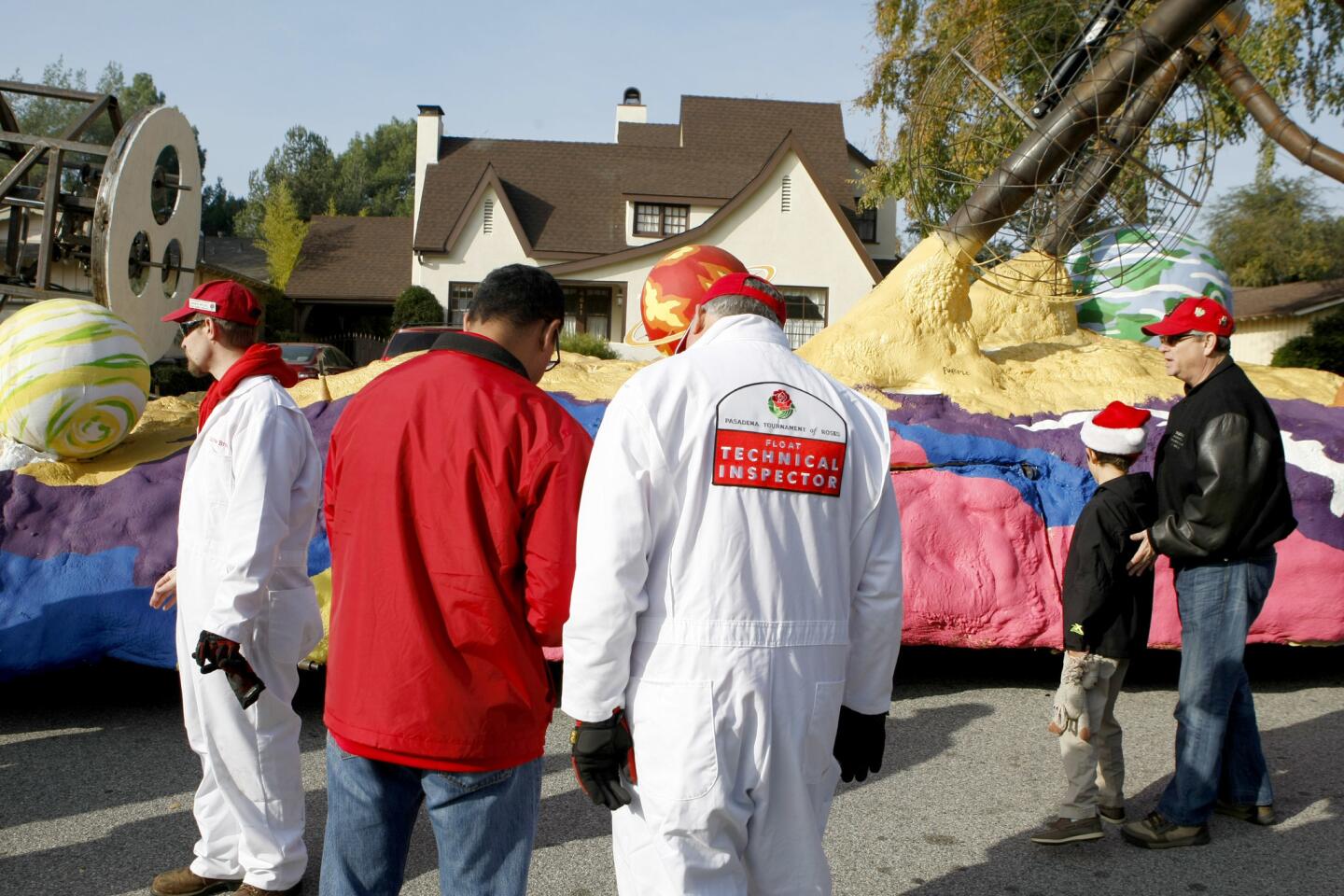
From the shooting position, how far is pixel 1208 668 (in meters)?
3.91

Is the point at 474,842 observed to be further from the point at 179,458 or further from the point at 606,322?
the point at 606,322

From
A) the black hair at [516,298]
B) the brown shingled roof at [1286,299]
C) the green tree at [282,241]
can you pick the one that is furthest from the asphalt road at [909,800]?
the green tree at [282,241]

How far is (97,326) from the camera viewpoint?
5.41 meters

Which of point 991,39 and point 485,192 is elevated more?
point 485,192

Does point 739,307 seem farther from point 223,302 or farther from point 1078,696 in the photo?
point 1078,696

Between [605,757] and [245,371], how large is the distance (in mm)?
1870

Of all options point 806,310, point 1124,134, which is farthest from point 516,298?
point 806,310

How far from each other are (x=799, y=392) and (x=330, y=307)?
31.6 meters

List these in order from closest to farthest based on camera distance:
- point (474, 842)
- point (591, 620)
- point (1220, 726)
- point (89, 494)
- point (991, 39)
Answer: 1. point (591, 620)
2. point (474, 842)
3. point (1220, 726)
4. point (89, 494)
5. point (991, 39)

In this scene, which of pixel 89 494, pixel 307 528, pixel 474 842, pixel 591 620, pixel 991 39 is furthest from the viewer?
pixel 991 39

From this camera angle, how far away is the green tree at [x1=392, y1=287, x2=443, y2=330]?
80.8 feet

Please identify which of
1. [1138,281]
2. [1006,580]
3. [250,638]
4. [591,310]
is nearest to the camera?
[250,638]

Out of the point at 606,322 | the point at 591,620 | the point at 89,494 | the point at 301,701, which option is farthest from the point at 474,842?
the point at 606,322

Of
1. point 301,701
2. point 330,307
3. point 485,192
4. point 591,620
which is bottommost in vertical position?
point 301,701
